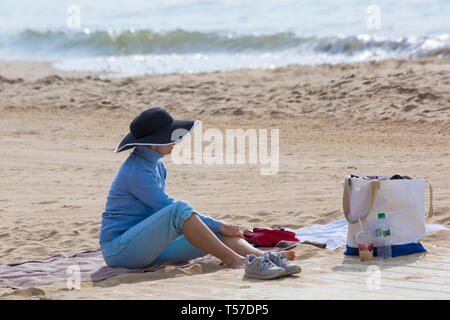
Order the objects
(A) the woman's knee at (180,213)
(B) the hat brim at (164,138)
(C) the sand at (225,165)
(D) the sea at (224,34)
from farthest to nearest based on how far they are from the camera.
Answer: (D) the sea at (224,34) → (C) the sand at (225,165) → (B) the hat brim at (164,138) → (A) the woman's knee at (180,213)

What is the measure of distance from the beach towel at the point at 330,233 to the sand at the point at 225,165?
179 millimetres

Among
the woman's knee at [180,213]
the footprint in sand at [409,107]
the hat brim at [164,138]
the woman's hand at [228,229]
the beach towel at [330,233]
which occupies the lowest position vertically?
the beach towel at [330,233]

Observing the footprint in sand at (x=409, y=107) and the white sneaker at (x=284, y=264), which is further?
the footprint in sand at (x=409, y=107)

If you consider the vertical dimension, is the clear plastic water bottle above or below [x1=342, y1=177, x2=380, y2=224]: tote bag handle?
below

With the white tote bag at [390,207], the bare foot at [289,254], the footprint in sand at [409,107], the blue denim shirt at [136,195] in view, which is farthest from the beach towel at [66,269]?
the footprint in sand at [409,107]

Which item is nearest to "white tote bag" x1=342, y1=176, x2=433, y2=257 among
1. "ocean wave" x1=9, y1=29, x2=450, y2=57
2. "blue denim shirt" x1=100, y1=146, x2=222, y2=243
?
"blue denim shirt" x1=100, y1=146, x2=222, y2=243

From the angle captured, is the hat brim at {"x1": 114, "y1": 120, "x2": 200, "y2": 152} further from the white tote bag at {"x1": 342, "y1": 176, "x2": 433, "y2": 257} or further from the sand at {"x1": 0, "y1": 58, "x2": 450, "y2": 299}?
the white tote bag at {"x1": 342, "y1": 176, "x2": 433, "y2": 257}

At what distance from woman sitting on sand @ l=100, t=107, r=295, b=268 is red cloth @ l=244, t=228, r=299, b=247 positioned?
492 millimetres

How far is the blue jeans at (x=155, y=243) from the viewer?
5.00 m

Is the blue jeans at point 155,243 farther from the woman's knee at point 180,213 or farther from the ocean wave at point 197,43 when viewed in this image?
the ocean wave at point 197,43

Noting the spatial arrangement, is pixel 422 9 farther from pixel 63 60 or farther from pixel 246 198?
pixel 246 198

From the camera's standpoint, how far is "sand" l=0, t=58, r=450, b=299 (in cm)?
626

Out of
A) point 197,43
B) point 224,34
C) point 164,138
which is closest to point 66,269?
point 164,138

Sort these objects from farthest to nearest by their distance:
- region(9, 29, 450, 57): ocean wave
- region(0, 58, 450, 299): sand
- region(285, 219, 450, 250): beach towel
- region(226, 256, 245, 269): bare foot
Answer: region(9, 29, 450, 57): ocean wave → region(0, 58, 450, 299): sand → region(285, 219, 450, 250): beach towel → region(226, 256, 245, 269): bare foot
